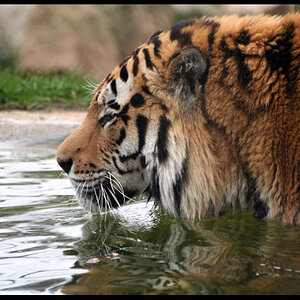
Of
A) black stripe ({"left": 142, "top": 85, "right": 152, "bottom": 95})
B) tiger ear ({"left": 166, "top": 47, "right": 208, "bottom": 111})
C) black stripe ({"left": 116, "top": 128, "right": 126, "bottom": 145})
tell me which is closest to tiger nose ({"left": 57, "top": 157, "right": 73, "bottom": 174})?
black stripe ({"left": 116, "top": 128, "right": 126, "bottom": 145})

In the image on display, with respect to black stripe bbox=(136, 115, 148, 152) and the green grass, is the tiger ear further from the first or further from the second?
the green grass

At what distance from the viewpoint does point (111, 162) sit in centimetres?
297

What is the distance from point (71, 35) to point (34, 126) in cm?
399

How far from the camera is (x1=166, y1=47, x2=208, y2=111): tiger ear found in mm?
2703

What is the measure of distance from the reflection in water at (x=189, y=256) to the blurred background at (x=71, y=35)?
5135 millimetres

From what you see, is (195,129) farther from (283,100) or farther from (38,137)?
(38,137)

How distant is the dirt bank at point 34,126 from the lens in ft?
18.1

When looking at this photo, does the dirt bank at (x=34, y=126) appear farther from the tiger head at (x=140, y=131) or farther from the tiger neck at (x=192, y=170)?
the tiger neck at (x=192, y=170)

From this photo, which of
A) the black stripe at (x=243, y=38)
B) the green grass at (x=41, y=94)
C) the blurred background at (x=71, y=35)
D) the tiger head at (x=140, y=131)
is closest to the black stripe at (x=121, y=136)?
the tiger head at (x=140, y=131)

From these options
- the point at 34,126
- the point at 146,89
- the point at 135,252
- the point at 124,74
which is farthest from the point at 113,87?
the point at 34,126

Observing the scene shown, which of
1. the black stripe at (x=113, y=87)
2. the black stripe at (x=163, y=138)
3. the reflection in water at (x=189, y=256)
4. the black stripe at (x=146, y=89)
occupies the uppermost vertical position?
the black stripe at (x=113, y=87)
